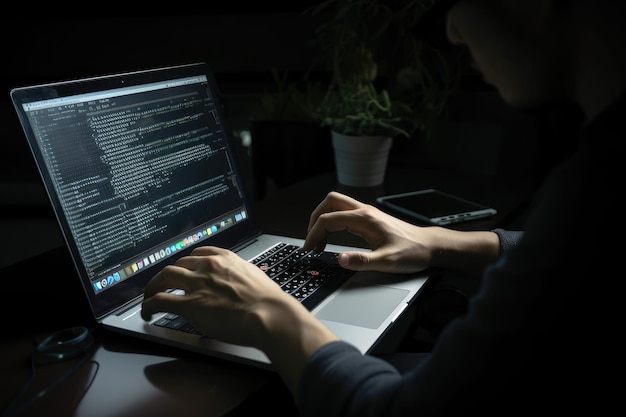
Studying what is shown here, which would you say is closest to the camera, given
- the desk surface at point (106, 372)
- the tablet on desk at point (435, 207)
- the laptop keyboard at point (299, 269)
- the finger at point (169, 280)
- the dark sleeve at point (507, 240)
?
the desk surface at point (106, 372)

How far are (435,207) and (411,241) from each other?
32 cm

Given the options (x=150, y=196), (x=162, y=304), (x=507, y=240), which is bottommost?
(x=507, y=240)

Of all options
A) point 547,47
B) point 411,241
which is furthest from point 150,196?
point 547,47

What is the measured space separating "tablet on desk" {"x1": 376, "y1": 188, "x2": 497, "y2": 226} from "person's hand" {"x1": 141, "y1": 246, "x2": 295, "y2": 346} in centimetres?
53

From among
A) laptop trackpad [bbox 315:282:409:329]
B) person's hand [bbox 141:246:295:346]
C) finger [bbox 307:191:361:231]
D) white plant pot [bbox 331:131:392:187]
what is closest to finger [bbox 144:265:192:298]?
person's hand [bbox 141:246:295:346]

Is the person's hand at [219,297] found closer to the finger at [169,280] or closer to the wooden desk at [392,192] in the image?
the finger at [169,280]

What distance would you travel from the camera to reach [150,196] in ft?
2.59

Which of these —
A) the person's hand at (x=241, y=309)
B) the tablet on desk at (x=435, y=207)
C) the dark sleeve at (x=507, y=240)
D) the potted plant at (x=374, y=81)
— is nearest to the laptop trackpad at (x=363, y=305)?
the person's hand at (x=241, y=309)

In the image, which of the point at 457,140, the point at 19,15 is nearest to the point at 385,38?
the point at 457,140

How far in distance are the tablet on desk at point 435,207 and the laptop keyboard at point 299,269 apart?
0.28 metres

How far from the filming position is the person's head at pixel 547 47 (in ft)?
1.41

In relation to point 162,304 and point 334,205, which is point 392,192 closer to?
point 334,205

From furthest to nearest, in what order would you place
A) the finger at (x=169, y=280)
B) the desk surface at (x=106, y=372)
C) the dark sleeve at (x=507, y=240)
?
the dark sleeve at (x=507, y=240) → the finger at (x=169, y=280) → the desk surface at (x=106, y=372)

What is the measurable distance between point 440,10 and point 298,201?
0.76 m
